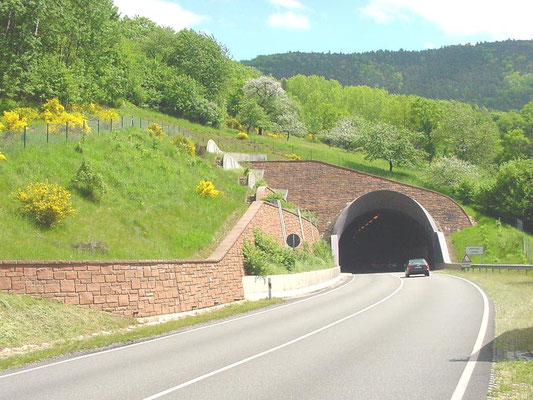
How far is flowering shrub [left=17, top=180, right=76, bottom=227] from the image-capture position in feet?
71.4

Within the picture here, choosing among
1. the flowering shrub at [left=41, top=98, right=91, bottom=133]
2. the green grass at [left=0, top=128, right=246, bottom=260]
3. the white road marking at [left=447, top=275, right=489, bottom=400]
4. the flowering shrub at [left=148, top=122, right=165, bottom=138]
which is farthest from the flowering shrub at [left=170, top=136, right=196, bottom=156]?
the white road marking at [left=447, top=275, right=489, bottom=400]

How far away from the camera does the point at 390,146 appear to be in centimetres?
6750

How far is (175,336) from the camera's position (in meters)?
15.0

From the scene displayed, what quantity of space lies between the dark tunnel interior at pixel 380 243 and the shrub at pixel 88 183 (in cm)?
3665

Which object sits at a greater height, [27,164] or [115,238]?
[27,164]

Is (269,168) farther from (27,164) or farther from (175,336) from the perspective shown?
(175,336)

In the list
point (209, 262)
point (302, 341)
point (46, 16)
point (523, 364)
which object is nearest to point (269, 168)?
point (46, 16)

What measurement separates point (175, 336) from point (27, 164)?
14.3 metres

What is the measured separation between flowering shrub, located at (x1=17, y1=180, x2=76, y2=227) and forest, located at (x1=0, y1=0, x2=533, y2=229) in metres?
5.97

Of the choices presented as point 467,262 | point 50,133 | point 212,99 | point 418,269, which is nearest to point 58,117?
point 50,133

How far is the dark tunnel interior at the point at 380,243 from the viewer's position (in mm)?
61772

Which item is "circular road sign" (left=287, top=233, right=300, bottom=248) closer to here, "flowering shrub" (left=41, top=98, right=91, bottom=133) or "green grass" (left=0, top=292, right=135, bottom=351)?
"flowering shrub" (left=41, top=98, right=91, bottom=133)

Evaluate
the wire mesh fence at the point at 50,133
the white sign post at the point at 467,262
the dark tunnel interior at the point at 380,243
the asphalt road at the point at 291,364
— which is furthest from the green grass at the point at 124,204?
the dark tunnel interior at the point at 380,243

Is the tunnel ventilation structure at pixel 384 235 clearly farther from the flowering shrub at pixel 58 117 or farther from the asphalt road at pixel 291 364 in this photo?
the asphalt road at pixel 291 364
